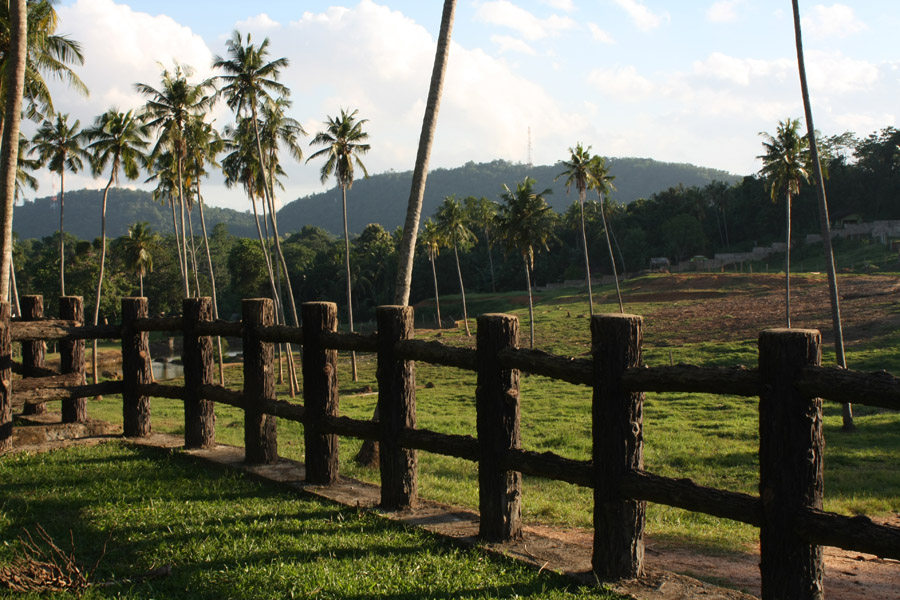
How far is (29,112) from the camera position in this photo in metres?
24.7

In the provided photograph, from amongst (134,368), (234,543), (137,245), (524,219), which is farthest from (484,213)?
(234,543)

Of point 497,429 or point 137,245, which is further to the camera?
point 137,245

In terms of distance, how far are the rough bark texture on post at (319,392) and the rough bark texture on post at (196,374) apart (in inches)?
80.4

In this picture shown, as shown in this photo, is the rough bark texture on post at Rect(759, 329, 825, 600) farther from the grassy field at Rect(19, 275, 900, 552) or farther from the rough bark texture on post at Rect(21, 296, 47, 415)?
the rough bark texture on post at Rect(21, 296, 47, 415)

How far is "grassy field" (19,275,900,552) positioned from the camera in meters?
9.30

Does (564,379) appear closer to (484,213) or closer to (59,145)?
(59,145)

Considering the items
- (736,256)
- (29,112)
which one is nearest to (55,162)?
(29,112)

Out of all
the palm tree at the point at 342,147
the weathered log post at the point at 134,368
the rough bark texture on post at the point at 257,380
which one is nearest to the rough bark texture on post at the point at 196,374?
the rough bark texture on post at the point at 257,380

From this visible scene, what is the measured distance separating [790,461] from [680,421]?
20515 millimetres

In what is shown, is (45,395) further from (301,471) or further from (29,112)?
(29,112)

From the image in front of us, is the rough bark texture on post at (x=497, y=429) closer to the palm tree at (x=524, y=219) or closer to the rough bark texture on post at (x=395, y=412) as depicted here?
the rough bark texture on post at (x=395, y=412)

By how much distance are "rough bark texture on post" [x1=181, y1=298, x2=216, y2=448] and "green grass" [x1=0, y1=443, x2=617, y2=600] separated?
1109 mm

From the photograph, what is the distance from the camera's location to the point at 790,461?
3785 mm

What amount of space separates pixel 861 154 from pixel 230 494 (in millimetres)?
91780
